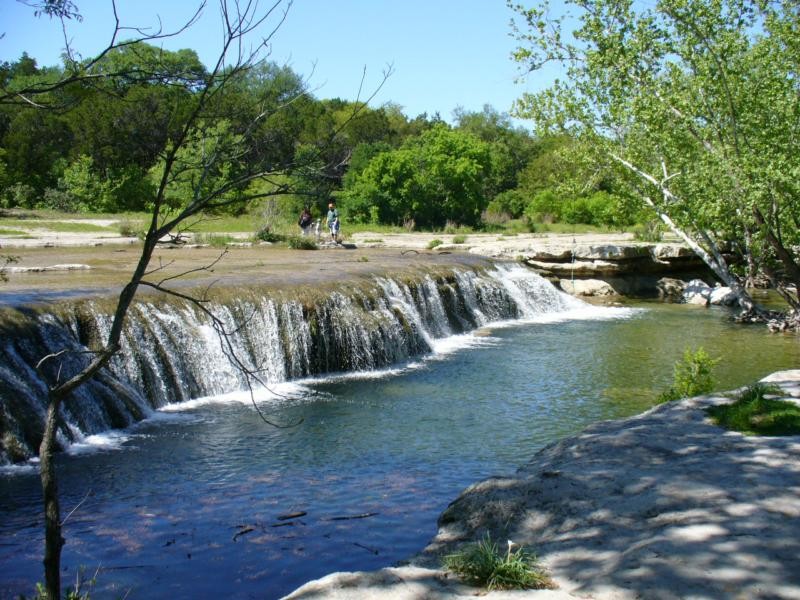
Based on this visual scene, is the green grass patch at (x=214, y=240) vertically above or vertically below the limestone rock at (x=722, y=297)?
above

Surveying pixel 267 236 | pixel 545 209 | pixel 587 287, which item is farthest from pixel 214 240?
pixel 545 209

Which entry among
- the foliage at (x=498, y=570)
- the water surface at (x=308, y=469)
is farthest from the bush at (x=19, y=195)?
the foliage at (x=498, y=570)

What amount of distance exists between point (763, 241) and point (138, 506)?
12517 mm

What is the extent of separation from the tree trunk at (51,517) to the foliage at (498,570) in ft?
6.31

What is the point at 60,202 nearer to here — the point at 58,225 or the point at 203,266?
the point at 58,225

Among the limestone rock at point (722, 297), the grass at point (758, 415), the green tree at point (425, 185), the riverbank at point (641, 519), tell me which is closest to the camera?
the riverbank at point (641, 519)

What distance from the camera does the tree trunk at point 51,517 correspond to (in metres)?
3.62

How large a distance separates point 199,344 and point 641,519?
27.6ft

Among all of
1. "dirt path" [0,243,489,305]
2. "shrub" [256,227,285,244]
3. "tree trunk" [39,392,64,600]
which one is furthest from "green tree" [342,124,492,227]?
"tree trunk" [39,392,64,600]

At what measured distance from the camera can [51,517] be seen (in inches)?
145

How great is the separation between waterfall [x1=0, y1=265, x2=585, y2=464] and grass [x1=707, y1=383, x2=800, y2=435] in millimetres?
5169

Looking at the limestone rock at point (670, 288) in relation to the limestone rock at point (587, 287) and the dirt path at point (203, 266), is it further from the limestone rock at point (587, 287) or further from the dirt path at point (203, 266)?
the dirt path at point (203, 266)

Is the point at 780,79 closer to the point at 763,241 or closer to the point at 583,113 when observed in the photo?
the point at 763,241

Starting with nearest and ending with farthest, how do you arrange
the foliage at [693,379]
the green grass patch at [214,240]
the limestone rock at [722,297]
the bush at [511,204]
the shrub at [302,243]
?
1. the foliage at [693,379]
2. the limestone rock at [722,297]
3. the green grass patch at [214,240]
4. the shrub at [302,243]
5. the bush at [511,204]
